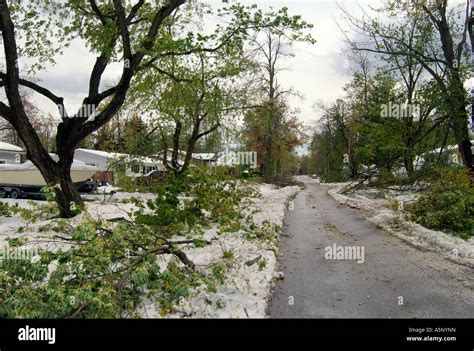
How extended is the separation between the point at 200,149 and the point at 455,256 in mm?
46409

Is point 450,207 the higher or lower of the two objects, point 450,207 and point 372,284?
the higher

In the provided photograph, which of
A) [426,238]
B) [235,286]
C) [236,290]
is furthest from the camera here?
[426,238]

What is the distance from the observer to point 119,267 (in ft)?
15.8

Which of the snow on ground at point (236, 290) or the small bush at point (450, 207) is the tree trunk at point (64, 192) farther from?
the small bush at point (450, 207)

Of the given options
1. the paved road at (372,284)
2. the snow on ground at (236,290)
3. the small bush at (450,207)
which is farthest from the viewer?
the small bush at (450,207)

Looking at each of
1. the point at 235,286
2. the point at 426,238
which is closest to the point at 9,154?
the point at 235,286

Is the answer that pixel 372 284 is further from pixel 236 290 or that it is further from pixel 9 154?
pixel 9 154

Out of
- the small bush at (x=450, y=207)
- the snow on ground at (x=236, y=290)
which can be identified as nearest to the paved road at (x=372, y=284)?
the snow on ground at (x=236, y=290)

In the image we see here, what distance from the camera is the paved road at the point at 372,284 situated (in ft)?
14.9

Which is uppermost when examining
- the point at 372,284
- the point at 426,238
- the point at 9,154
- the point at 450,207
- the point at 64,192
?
the point at 9,154

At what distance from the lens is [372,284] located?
18.3 ft

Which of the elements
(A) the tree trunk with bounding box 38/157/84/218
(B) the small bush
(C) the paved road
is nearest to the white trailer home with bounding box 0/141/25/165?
(A) the tree trunk with bounding box 38/157/84/218

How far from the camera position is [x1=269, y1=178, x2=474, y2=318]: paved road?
4.55m

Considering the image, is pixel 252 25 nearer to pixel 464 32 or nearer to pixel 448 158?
pixel 464 32
